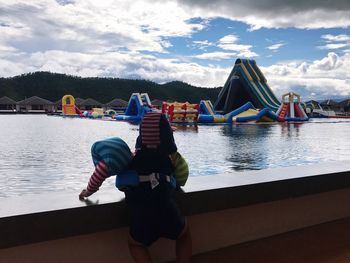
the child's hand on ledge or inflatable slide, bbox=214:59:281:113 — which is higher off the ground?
inflatable slide, bbox=214:59:281:113

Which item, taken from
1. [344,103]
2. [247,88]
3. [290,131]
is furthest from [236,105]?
[344,103]

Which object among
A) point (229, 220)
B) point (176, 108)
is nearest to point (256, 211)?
point (229, 220)

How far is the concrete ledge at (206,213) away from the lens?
64.7 inches

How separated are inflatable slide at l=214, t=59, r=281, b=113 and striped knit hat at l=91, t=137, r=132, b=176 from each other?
25.7 metres

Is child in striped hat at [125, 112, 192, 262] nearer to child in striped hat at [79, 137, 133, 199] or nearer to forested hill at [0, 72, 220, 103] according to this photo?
child in striped hat at [79, 137, 133, 199]

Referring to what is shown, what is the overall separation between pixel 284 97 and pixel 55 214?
2421 centimetres

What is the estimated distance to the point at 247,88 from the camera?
2802 centimetres

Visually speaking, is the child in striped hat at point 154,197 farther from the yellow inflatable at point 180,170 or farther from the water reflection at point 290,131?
the water reflection at point 290,131

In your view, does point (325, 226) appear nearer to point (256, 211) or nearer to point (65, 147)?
point (256, 211)

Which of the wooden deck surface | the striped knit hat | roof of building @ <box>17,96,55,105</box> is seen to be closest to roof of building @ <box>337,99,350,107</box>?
roof of building @ <box>17,96,55,105</box>

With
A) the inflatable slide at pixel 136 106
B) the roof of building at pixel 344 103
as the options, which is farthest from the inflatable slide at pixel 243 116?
the roof of building at pixel 344 103

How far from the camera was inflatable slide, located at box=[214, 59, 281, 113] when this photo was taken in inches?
1078

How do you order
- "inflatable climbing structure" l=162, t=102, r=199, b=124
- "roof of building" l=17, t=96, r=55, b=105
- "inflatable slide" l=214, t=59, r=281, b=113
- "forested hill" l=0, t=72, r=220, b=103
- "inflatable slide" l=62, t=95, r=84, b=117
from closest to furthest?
"inflatable climbing structure" l=162, t=102, r=199, b=124, "inflatable slide" l=214, t=59, r=281, b=113, "inflatable slide" l=62, t=95, r=84, b=117, "roof of building" l=17, t=96, r=55, b=105, "forested hill" l=0, t=72, r=220, b=103

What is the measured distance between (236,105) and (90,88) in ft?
94.5
